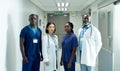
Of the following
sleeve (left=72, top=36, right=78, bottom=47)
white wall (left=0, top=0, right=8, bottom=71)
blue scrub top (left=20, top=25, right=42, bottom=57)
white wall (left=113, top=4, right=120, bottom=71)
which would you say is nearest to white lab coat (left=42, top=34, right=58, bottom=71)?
blue scrub top (left=20, top=25, right=42, bottom=57)

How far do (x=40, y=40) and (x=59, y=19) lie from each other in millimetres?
9602

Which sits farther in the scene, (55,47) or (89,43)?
(55,47)

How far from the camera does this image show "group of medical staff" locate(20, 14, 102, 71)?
3.87 m

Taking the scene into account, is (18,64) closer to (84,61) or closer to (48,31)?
(48,31)

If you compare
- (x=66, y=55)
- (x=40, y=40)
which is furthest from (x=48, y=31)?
(x=66, y=55)

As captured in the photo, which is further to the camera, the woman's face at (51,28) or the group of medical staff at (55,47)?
the woman's face at (51,28)

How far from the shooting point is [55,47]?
402 centimetres

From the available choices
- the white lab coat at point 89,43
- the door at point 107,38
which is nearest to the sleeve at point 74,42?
the white lab coat at point 89,43

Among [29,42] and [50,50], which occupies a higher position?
[29,42]

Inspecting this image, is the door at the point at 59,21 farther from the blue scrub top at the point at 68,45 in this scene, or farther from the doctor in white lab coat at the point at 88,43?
the doctor in white lab coat at the point at 88,43

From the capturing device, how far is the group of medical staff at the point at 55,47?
12.7 ft

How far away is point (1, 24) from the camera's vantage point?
3500 millimetres


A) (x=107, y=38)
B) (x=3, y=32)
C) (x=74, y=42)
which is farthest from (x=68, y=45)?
(x=107, y=38)

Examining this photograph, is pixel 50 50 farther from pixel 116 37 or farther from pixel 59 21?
pixel 59 21
